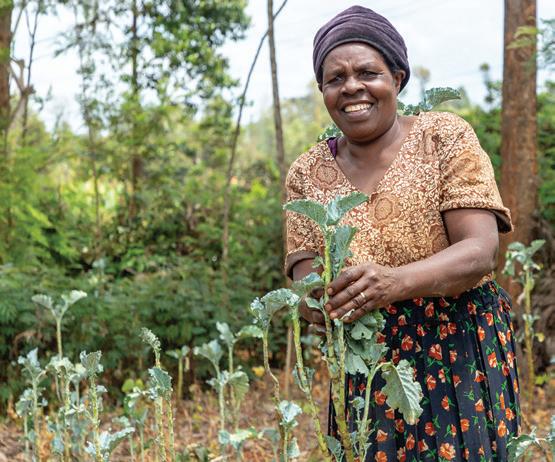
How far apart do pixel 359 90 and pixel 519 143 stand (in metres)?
4.75

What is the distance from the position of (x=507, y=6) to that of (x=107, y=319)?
3.83 m

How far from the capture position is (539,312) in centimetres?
583

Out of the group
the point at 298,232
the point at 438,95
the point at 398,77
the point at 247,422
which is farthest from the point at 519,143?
the point at 298,232

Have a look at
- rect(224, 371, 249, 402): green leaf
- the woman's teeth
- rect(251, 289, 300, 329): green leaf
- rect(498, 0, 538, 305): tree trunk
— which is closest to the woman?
the woman's teeth

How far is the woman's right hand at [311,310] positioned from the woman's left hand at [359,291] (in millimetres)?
119

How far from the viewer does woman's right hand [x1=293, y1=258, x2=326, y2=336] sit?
1562 millimetres

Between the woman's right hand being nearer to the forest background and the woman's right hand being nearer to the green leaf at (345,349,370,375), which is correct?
the green leaf at (345,349,370,375)

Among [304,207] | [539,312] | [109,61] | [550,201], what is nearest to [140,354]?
[539,312]

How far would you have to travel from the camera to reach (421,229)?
1.75m

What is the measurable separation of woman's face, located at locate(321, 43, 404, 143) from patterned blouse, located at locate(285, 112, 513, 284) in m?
0.10

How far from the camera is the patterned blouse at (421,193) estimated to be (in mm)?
1709

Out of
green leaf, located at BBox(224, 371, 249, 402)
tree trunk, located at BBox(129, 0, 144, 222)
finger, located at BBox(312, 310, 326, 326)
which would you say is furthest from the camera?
tree trunk, located at BBox(129, 0, 144, 222)

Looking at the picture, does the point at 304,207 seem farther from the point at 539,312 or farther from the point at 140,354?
the point at 539,312

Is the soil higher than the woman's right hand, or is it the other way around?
the woman's right hand
